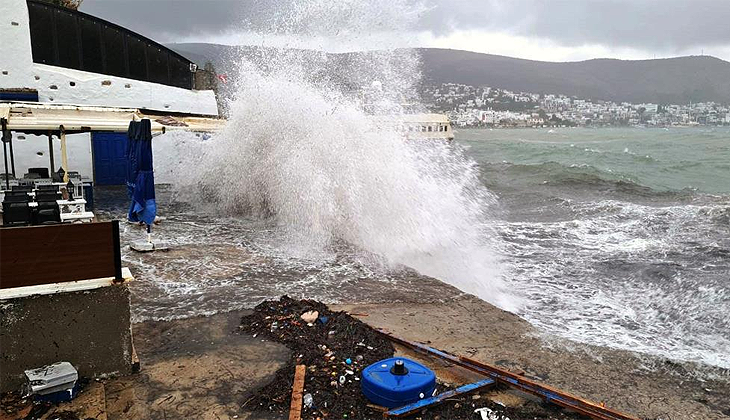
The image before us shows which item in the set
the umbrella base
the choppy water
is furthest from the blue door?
the choppy water

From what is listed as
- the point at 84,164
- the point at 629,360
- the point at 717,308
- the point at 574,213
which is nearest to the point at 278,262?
the point at 629,360

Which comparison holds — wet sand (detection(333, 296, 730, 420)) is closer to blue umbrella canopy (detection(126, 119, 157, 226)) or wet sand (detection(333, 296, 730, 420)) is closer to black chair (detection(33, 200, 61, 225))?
black chair (detection(33, 200, 61, 225))

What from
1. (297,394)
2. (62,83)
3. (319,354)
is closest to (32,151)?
(62,83)

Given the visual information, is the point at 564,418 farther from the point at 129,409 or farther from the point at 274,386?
the point at 129,409

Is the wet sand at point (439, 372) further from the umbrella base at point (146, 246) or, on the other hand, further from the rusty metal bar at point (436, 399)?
the umbrella base at point (146, 246)

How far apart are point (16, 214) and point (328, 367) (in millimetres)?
2916

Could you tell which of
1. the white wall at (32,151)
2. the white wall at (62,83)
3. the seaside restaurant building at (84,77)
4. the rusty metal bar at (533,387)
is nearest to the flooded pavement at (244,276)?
the rusty metal bar at (533,387)

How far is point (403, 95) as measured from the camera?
2034cm

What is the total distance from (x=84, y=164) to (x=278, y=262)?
1116 centimetres

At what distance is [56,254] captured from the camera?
3.86 meters

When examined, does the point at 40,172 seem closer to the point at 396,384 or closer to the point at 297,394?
the point at 297,394

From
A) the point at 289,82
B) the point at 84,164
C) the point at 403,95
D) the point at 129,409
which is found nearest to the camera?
the point at 129,409

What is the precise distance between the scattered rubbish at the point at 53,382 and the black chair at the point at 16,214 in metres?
1.22

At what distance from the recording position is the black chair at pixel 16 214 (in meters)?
4.21
